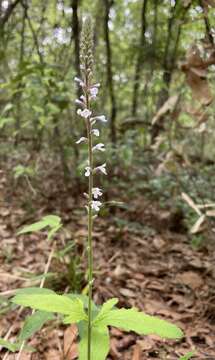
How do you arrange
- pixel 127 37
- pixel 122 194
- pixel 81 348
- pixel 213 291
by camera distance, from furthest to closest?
pixel 127 37 → pixel 122 194 → pixel 213 291 → pixel 81 348

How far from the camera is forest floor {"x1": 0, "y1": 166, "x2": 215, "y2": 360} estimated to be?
274 centimetres

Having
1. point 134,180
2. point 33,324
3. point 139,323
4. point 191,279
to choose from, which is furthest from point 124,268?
point 139,323

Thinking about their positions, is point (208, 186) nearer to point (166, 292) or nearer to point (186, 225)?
point (186, 225)

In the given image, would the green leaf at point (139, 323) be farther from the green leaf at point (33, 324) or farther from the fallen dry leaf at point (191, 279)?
the fallen dry leaf at point (191, 279)

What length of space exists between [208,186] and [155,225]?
1.06m

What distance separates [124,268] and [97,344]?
2185 millimetres

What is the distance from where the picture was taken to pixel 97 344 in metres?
1.72

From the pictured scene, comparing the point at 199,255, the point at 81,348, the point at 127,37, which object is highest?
the point at 127,37

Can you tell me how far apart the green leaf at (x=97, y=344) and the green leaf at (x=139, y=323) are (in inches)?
1.4

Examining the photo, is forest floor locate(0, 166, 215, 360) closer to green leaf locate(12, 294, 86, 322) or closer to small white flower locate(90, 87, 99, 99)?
green leaf locate(12, 294, 86, 322)

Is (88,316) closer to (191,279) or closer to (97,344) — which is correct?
(97,344)

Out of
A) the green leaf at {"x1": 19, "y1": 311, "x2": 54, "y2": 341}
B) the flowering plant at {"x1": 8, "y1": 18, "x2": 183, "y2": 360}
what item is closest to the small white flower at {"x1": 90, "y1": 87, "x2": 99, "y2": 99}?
the flowering plant at {"x1": 8, "y1": 18, "x2": 183, "y2": 360}

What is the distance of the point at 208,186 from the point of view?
→ 5465 mm

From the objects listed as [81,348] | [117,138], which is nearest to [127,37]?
[117,138]
